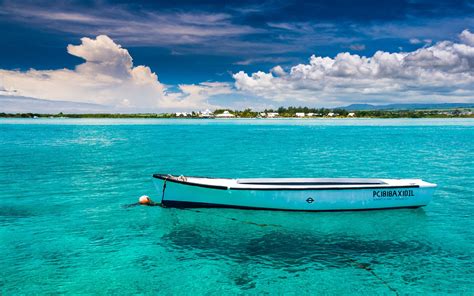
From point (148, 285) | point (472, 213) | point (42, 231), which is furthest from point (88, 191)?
point (472, 213)

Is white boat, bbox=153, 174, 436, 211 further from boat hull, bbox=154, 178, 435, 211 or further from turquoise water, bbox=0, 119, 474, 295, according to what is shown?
turquoise water, bbox=0, 119, 474, 295

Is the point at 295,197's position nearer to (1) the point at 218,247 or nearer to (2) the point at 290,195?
(2) the point at 290,195

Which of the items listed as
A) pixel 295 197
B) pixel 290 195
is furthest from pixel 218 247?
pixel 295 197

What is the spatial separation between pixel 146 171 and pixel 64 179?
8.13 metres

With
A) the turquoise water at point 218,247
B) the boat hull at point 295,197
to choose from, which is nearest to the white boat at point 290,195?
the boat hull at point 295,197

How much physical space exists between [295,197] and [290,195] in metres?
0.33

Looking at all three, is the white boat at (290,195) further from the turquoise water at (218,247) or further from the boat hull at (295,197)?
the turquoise water at (218,247)

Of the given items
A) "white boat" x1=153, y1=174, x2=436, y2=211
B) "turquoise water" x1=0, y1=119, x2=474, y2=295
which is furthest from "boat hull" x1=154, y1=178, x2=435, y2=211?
"turquoise water" x1=0, y1=119, x2=474, y2=295

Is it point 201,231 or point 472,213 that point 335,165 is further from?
point 201,231

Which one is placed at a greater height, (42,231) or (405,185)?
(405,185)

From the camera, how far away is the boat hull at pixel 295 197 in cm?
2173

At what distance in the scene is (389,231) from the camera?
19.8 metres

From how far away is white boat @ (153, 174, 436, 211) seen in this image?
71.1 feet

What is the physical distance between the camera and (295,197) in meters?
21.8
